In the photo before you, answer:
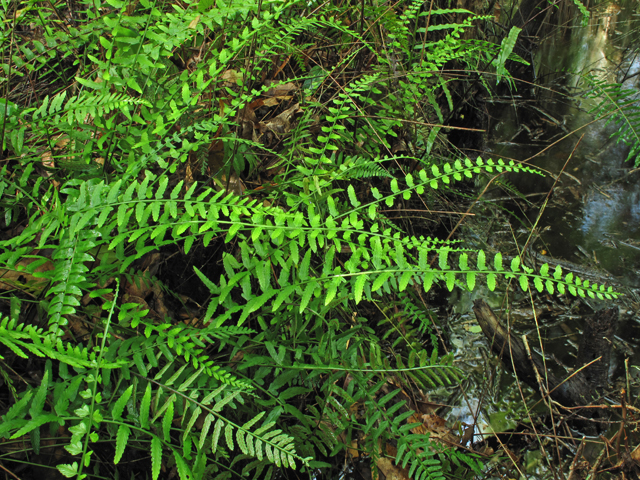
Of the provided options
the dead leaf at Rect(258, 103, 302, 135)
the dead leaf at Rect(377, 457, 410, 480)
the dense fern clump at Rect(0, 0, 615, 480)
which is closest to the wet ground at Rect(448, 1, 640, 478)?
the dead leaf at Rect(377, 457, 410, 480)

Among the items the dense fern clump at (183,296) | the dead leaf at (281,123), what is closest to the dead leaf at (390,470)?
the dense fern clump at (183,296)

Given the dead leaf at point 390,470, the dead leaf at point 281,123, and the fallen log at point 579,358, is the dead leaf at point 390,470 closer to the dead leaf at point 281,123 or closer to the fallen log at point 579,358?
the fallen log at point 579,358

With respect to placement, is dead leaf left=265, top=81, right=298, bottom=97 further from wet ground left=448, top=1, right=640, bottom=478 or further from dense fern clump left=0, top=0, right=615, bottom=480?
wet ground left=448, top=1, right=640, bottom=478

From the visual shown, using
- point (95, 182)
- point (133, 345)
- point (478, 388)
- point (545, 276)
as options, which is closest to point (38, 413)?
point (133, 345)

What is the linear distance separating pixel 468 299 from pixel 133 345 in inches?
72.9

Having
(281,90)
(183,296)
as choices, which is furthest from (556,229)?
(183,296)

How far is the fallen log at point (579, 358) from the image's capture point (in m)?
1.78

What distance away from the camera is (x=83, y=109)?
3.80 feet

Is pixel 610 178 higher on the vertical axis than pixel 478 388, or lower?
higher

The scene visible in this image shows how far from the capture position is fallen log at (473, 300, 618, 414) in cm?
178

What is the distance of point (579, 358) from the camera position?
1941mm

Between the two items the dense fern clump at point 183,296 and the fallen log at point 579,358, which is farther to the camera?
the fallen log at point 579,358

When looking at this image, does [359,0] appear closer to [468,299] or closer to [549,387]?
[468,299]

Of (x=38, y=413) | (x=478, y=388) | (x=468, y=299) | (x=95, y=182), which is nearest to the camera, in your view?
(x=38, y=413)
